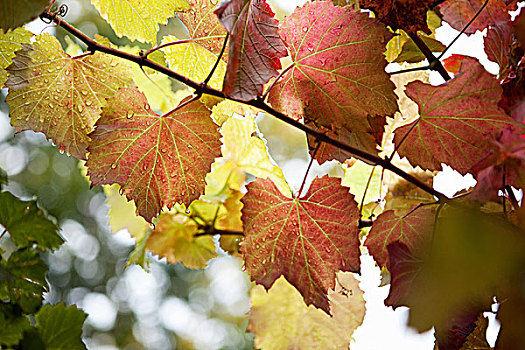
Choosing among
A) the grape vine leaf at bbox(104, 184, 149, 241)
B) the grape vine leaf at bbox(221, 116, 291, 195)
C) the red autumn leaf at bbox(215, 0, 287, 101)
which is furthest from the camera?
the grape vine leaf at bbox(104, 184, 149, 241)

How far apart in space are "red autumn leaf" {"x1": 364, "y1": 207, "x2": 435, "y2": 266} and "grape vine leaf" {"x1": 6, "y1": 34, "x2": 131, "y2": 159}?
19 centimetres

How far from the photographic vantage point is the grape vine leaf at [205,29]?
1.06 ft

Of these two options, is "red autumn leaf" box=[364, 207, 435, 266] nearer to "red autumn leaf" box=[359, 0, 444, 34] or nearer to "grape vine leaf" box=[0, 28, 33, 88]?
"red autumn leaf" box=[359, 0, 444, 34]

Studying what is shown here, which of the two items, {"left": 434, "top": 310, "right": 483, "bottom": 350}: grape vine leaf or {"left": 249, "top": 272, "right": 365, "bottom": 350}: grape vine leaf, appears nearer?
{"left": 434, "top": 310, "right": 483, "bottom": 350}: grape vine leaf

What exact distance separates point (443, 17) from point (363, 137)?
4.7 inches

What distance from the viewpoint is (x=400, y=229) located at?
0.31 m

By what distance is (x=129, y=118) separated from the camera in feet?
0.98

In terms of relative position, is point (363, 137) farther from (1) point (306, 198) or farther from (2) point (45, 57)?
(2) point (45, 57)

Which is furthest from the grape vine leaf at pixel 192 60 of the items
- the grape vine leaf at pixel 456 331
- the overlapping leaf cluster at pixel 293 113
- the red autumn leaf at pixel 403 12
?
the grape vine leaf at pixel 456 331

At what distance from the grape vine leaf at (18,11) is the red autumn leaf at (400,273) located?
0.64 ft

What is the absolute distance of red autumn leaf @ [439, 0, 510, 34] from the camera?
0.34 m

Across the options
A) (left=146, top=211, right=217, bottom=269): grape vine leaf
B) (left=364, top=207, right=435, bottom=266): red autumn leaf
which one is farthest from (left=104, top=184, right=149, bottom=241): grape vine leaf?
(left=364, top=207, right=435, bottom=266): red autumn leaf

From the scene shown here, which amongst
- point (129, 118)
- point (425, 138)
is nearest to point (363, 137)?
point (425, 138)

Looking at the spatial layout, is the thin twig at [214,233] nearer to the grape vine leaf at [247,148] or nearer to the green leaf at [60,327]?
the grape vine leaf at [247,148]
